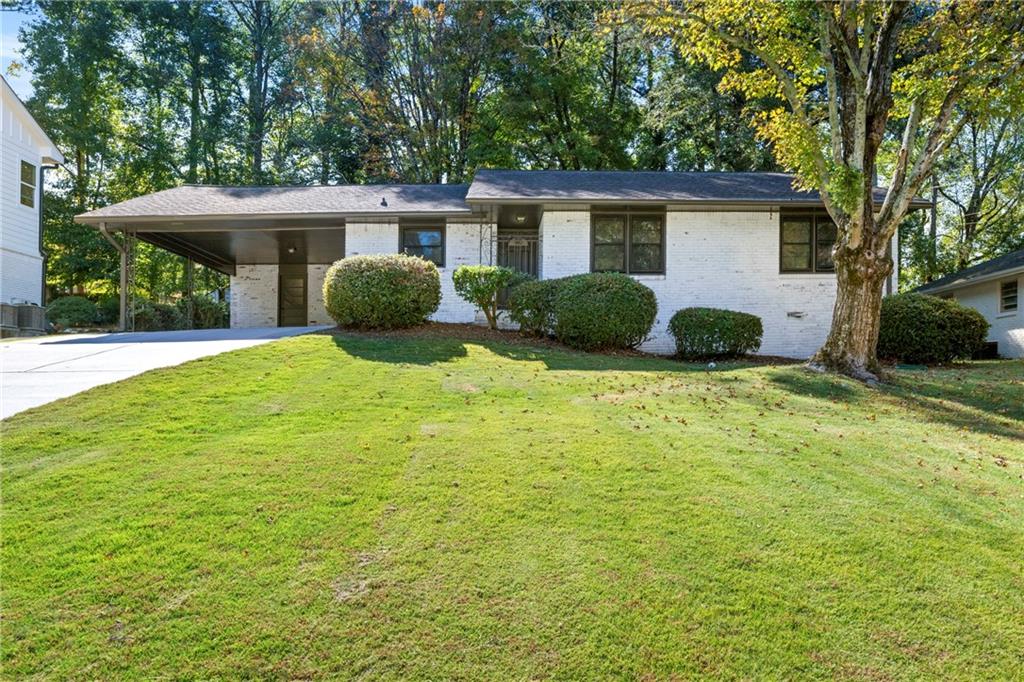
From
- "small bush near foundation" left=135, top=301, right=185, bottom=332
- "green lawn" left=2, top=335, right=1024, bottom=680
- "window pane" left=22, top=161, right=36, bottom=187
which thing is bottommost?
"green lawn" left=2, top=335, right=1024, bottom=680

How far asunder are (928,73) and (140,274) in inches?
1133

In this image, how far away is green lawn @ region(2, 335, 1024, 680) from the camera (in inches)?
102

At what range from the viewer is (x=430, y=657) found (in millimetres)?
2535

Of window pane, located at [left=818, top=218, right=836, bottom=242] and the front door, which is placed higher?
window pane, located at [left=818, top=218, right=836, bottom=242]

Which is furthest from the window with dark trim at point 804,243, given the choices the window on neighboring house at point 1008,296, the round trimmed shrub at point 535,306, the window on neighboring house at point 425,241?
the window on neighboring house at point 425,241

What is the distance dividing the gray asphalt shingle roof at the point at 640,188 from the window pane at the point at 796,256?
0.99 m

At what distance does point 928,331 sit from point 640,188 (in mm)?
6374

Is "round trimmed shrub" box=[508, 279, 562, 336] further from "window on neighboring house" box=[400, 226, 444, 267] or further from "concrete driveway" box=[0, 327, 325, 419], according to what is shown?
"concrete driveway" box=[0, 327, 325, 419]

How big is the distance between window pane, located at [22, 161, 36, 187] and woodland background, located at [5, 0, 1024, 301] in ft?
16.2

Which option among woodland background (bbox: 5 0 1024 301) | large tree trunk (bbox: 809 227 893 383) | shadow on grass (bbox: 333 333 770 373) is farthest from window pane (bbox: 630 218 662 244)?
woodland background (bbox: 5 0 1024 301)

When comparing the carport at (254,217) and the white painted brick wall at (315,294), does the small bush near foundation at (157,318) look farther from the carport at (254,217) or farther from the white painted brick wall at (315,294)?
the white painted brick wall at (315,294)

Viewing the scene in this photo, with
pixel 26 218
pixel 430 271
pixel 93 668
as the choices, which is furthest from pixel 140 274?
pixel 93 668

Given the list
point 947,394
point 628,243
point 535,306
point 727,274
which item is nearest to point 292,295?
point 535,306

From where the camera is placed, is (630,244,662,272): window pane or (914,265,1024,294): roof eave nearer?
(630,244,662,272): window pane
